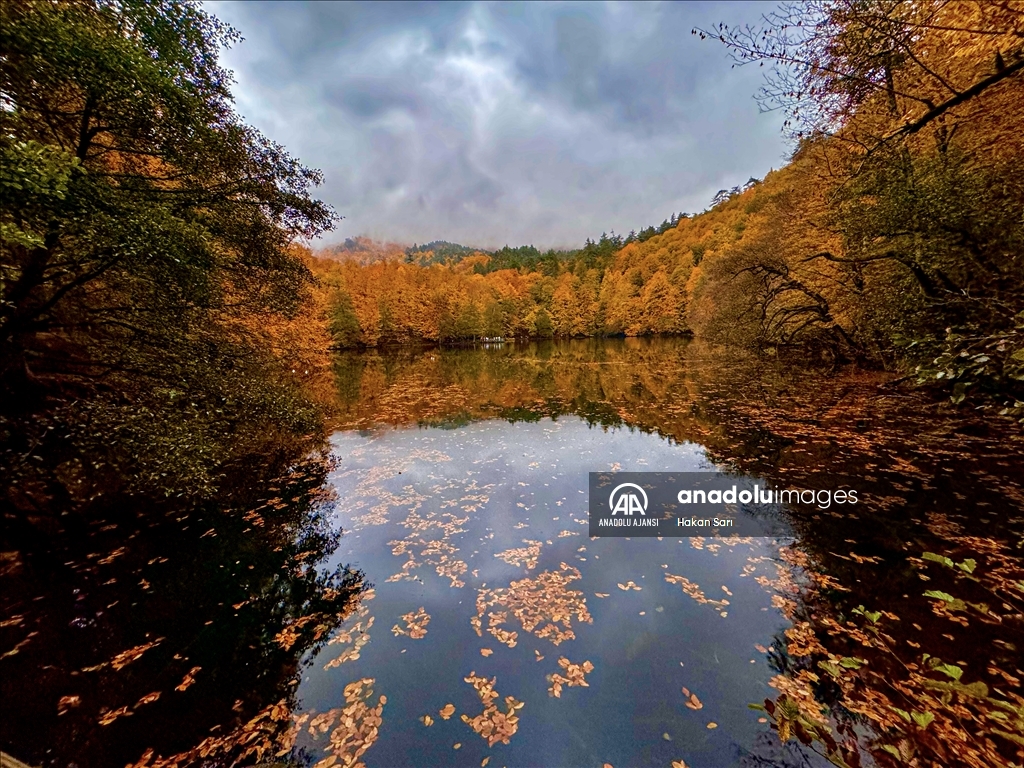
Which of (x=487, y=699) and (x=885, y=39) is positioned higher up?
(x=885, y=39)

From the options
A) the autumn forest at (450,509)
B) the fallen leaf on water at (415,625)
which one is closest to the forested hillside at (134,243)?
the autumn forest at (450,509)

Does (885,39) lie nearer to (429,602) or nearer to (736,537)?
(736,537)

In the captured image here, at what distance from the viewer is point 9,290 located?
24.9ft

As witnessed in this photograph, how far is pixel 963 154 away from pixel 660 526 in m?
11.6

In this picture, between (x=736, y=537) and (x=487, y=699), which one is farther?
(x=736, y=537)

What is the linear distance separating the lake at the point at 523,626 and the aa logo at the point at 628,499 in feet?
2.69

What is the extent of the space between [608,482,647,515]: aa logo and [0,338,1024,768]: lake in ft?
2.69

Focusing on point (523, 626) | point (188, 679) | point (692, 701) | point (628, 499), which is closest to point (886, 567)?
point (692, 701)

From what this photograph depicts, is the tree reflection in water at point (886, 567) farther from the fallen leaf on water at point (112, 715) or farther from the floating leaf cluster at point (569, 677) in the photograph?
the fallen leaf on water at point (112, 715)

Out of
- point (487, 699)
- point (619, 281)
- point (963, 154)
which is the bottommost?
point (487, 699)

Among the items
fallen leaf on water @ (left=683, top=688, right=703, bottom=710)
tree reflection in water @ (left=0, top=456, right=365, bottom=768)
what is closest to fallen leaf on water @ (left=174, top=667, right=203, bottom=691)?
tree reflection in water @ (left=0, top=456, right=365, bottom=768)

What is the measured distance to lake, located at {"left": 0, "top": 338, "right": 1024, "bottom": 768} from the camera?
12.9 ft

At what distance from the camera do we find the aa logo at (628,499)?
8.84 m

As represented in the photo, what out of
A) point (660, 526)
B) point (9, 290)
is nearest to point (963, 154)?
point (660, 526)
